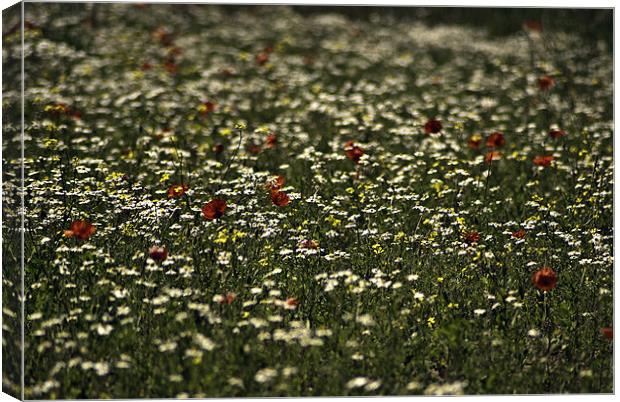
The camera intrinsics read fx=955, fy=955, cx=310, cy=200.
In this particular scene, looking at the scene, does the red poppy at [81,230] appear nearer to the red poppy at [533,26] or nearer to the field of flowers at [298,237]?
the field of flowers at [298,237]

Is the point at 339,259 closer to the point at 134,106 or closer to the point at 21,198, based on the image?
the point at 21,198

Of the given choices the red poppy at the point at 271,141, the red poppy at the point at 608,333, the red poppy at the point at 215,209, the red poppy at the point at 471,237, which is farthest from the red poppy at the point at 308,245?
the red poppy at the point at 608,333

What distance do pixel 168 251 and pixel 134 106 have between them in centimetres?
269

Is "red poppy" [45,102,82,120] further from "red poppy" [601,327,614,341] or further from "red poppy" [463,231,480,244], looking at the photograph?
"red poppy" [601,327,614,341]

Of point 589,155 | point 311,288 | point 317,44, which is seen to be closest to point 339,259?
point 311,288

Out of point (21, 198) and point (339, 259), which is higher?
point (21, 198)

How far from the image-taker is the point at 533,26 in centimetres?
953

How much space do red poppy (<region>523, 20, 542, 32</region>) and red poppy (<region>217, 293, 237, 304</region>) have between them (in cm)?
605

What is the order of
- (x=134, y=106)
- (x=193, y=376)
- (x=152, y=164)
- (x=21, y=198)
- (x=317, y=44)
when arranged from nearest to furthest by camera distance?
(x=193, y=376), (x=21, y=198), (x=152, y=164), (x=134, y=106), (x=317, y=44)

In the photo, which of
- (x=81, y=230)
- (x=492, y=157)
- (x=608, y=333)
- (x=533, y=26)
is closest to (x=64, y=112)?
(x=81, y=230)

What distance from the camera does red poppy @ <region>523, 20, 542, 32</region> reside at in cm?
955

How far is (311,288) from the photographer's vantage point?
479cm

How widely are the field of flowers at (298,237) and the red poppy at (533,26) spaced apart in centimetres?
154

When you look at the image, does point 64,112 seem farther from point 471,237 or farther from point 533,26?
point 533,26
